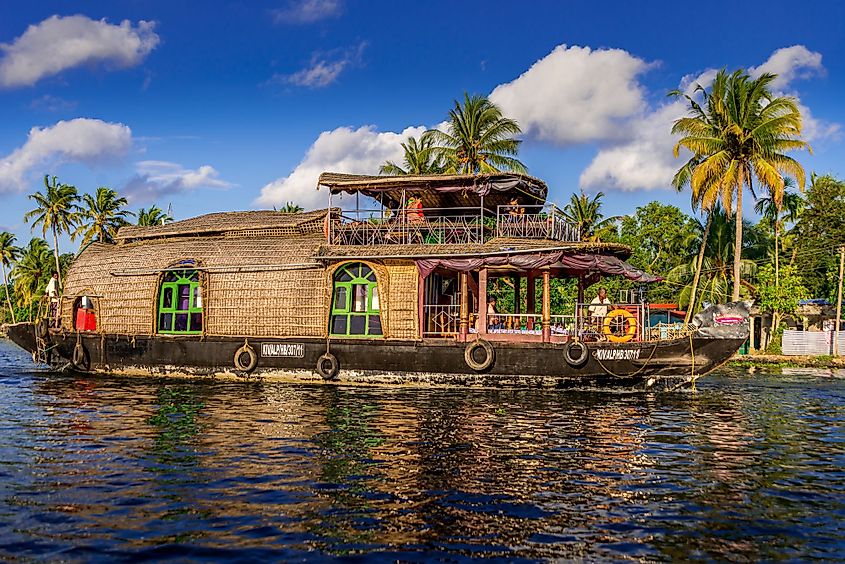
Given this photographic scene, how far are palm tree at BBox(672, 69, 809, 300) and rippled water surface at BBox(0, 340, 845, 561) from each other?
47.9 feet

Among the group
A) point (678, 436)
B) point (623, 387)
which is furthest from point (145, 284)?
point (678, 436)

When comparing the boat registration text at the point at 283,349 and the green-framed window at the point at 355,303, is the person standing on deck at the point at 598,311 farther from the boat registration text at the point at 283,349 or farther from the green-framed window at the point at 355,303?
the boat registration text at the point at 283,349

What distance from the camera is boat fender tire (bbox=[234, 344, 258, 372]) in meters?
17.7

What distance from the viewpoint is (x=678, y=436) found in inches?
454

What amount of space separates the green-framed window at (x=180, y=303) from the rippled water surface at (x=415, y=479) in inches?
153

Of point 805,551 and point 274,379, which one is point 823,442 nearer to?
point 805,551

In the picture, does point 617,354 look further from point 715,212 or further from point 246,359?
point 715,212

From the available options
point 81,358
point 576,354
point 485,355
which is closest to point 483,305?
point 485,355

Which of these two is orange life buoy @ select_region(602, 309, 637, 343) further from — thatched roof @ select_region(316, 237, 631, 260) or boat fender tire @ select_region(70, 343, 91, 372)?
boat fender tire @ select_region(70, 343, 91, 372)

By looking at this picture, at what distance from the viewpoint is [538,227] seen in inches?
669

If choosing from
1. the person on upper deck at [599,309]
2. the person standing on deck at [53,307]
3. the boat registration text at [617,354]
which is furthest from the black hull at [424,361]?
the person standing on deck at [53,307]

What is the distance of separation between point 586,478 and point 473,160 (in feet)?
78.0

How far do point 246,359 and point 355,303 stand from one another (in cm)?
306

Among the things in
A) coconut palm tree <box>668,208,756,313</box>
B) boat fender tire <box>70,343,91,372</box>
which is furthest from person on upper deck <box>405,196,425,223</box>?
coconut palm tree <box>668,208,756,313</box>
